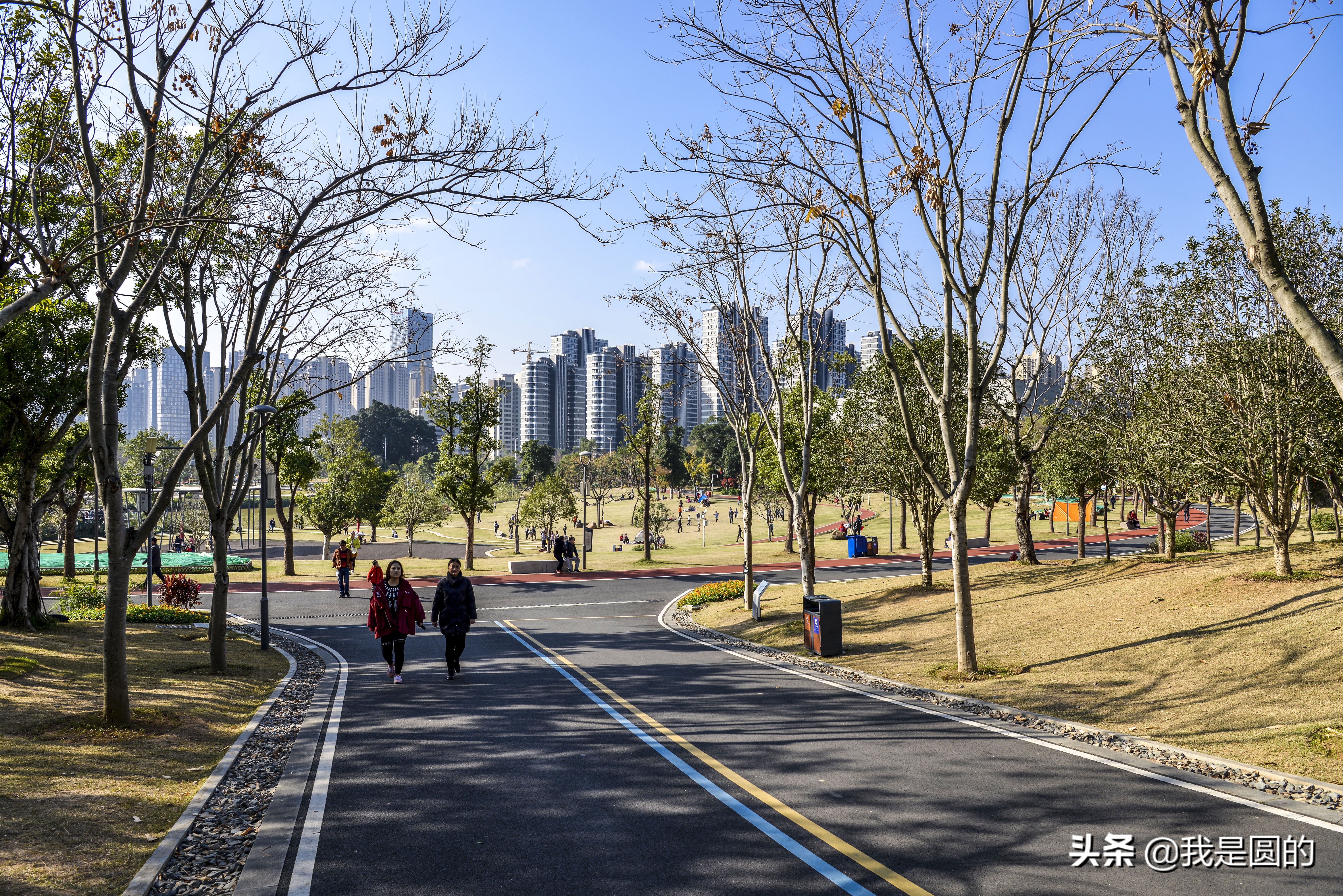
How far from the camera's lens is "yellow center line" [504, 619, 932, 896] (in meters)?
4.86

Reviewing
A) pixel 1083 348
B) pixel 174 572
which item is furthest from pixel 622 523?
pixel 1083 348

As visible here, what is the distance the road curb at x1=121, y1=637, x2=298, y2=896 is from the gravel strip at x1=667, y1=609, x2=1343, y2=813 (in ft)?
26.5

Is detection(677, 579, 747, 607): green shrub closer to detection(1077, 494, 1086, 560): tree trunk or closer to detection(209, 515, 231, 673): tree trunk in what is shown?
detection(1077, 494, 1086, 560): tree trunk

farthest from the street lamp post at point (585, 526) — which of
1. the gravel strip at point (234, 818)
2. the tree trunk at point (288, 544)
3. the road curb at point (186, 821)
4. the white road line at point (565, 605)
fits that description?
→ the road curb at point (186, 821)

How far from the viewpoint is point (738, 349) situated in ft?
72.9

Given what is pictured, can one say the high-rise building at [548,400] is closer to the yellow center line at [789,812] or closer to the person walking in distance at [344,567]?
the person walking in distance at [344,567]

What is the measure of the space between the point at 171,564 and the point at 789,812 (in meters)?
40.6

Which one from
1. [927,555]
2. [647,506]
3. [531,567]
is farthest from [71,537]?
[927,555]

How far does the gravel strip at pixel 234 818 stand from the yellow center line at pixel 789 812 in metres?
3.72

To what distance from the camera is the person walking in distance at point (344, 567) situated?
92.7ft

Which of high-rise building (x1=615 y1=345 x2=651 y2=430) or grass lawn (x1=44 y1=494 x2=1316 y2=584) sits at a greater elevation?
high-rise building (x1=615 y1=345 x2=651 y2=430)

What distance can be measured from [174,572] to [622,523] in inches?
1921

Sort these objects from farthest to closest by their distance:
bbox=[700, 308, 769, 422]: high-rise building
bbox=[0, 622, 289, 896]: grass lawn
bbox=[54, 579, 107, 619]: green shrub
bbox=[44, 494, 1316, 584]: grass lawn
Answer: bbox=[44, 494, 1316, 584]: grass lawn
bbox=[700, 308, 769, 422]: high-rise building
bbox=[54, 579, 107, 619]: green shrub
bbox=[0, 622, 289, 896]: grass lawn

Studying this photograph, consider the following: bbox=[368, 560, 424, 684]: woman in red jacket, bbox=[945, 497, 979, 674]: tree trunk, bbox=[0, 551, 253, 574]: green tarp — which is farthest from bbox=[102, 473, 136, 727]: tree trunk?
bbox=[0, 551, 253, 574]: green tarp
